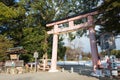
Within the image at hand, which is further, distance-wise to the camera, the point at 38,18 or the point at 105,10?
the point at 38,18

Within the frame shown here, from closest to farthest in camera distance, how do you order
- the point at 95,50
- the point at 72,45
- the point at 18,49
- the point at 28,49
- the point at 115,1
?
the point at 115,1
the point at 95,50
the point at 18,49
the point at 28,49
the point at 72,45

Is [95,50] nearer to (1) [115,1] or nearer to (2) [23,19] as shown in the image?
(1) [115,1]

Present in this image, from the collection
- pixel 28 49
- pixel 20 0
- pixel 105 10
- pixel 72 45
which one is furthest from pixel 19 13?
Result: pixel 72 45

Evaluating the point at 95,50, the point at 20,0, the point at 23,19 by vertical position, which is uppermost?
the point at 20,0

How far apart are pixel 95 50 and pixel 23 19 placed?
17172mm

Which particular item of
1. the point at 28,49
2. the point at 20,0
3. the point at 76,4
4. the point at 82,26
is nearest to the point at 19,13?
the point at 20,0

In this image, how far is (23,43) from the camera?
35844mm

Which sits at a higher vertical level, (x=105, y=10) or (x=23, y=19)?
(x=23, y=19)

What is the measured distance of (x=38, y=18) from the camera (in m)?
37.6

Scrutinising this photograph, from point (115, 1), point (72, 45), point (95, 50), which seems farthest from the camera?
point (72, 45)

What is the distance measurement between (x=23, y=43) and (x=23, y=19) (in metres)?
3.67

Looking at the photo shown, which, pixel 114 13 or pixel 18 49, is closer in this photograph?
pixel 114 13

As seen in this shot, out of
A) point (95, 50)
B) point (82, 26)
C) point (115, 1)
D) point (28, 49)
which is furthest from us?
point (28, 49)

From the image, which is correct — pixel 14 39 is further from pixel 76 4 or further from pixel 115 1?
pixel 115 1
